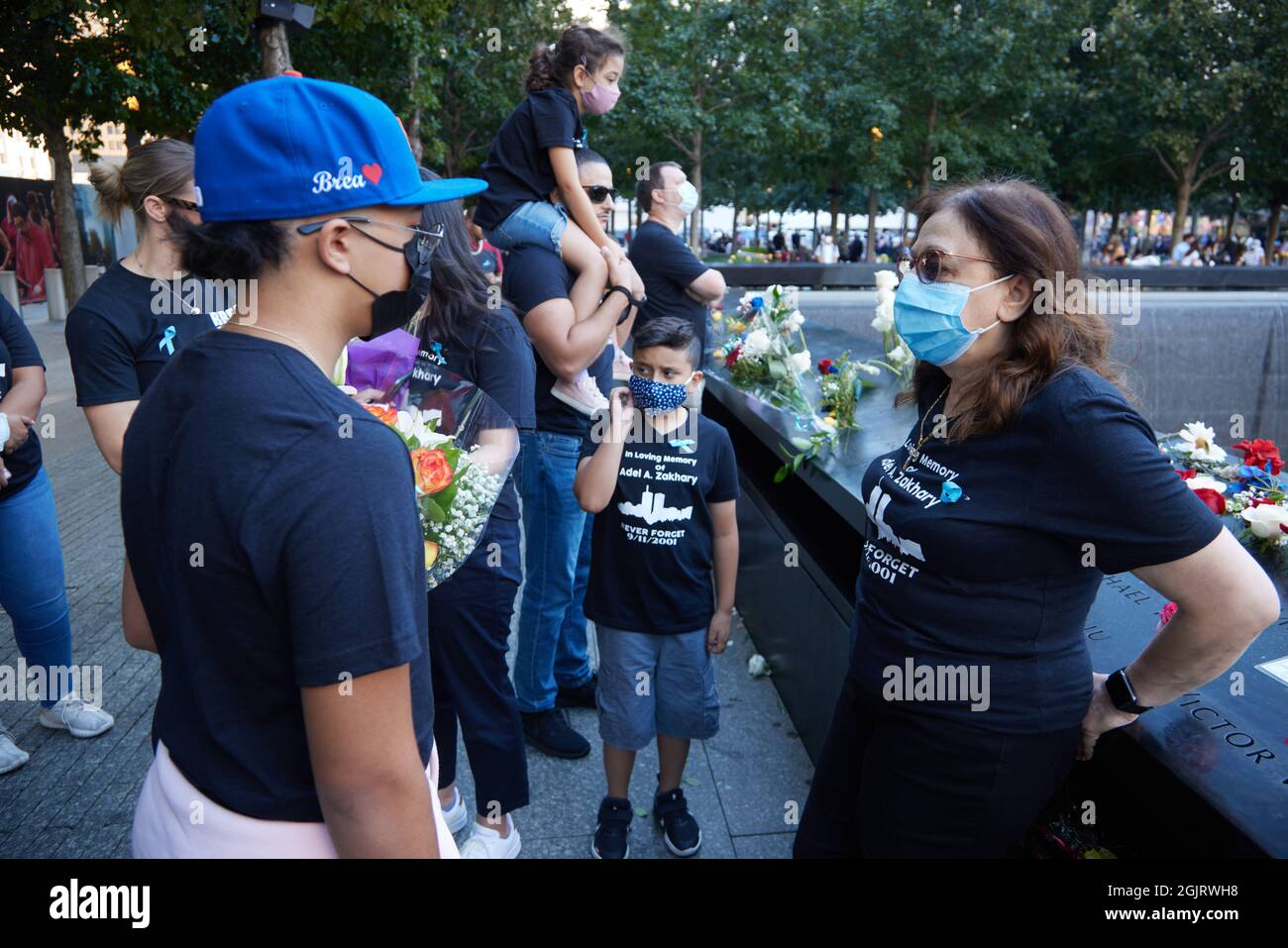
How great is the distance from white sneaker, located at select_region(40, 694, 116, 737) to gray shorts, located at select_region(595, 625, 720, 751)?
87.7 inches

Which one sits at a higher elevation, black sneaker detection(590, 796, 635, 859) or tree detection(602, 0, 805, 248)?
tree detection(602, 0, 805, 248)

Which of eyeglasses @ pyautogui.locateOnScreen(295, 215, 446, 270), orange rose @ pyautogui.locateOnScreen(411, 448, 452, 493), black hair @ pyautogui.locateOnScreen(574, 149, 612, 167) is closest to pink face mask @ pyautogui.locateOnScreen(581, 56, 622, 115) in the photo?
black hair @ pyautogui.locateOnScreen(574, 149, 612, 167)

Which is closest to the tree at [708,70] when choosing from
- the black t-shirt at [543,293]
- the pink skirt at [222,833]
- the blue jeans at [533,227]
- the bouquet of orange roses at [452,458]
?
the blue jeans at [533,227]

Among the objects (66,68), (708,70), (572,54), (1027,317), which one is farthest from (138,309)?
(708,70)

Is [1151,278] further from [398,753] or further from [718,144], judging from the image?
[398,753]

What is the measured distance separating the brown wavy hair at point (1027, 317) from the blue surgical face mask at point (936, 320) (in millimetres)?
67

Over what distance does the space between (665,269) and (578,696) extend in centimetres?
249

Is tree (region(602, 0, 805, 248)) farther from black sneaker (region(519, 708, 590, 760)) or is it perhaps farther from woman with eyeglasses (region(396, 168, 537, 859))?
woman with eyeglasses (region(396, 168, 537, 859))

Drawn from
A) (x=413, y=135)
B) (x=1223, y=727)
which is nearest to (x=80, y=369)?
(x=1223, y=727)

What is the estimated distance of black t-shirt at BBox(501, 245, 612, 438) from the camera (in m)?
3.49

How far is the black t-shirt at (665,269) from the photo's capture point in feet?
17.6

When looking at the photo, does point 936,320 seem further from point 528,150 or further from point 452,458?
point 528,150

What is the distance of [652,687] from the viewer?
3225mm
